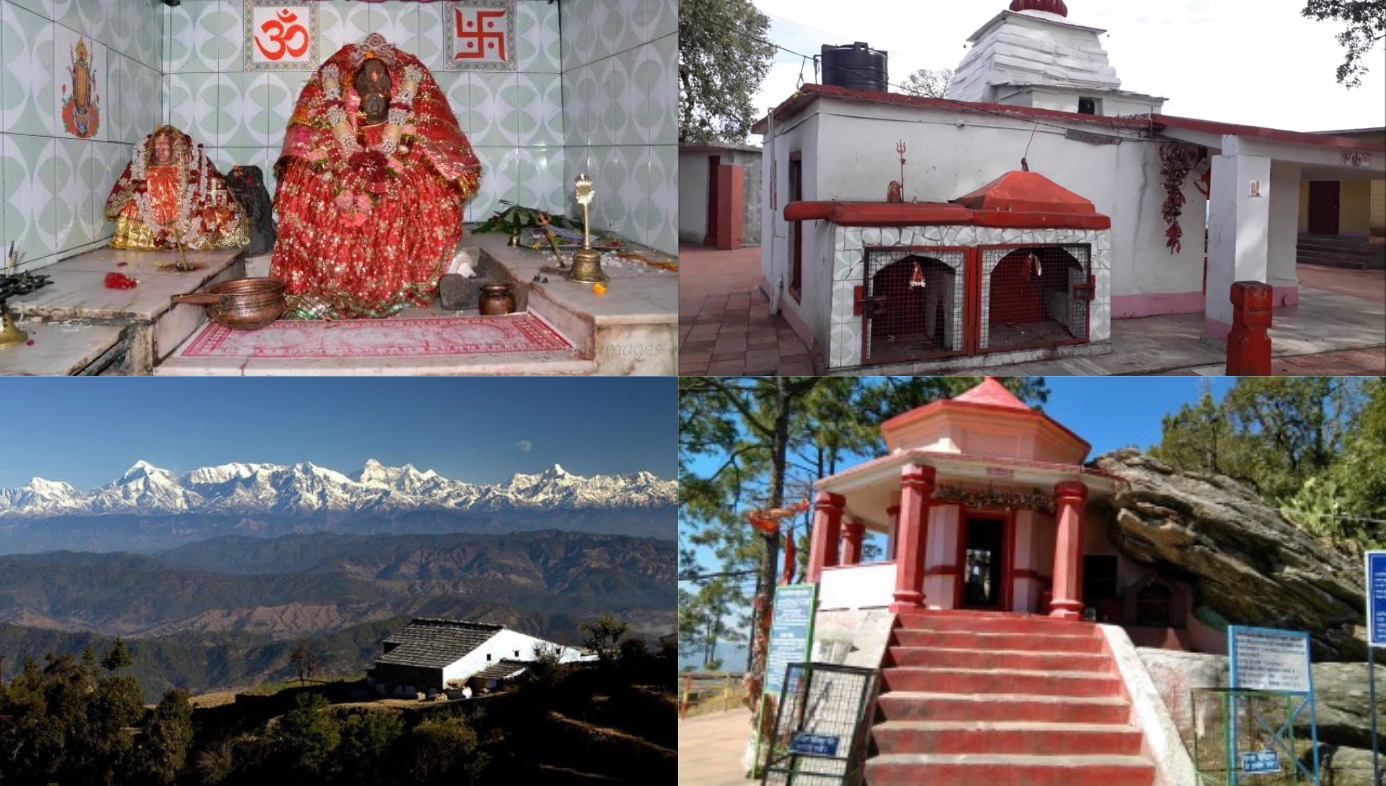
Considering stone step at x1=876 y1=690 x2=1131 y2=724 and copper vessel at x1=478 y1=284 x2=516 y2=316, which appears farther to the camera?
copper vessel at x1=478 y1=284 x2=516 y2=316

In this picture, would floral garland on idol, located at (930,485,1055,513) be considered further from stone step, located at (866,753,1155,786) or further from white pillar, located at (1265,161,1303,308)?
white pillar, located at (1265,161,1303,308)

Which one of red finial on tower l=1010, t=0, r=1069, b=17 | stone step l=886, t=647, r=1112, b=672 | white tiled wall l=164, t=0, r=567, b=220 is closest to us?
stone step l=886, t=647, r=1112, b=672

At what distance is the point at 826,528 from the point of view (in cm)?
788

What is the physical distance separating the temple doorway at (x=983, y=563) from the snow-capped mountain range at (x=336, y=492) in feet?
8.69

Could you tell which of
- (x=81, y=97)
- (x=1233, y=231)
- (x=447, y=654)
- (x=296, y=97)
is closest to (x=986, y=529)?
(x=1233, y=231)

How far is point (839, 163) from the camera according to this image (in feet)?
23.9

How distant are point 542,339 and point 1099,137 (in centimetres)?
Answer: 540

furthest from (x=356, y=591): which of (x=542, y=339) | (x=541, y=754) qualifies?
(x=542, y=339)

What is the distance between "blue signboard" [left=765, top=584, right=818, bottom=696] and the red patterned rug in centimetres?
200

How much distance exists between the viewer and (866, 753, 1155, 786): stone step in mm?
5672

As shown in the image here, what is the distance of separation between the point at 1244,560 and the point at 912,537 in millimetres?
2754

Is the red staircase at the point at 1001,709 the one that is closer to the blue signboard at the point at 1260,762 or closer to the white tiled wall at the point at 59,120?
the blue signboard at the point at 1260,762

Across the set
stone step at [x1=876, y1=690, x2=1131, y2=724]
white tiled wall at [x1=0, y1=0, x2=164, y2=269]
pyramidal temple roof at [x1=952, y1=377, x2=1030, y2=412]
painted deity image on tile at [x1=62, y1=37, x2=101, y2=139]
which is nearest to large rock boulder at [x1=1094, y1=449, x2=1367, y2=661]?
pyramidal temple roof at [x1=952, y1=377, x2=1030, y2=412]

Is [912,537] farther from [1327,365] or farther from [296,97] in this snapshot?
[296,97]
